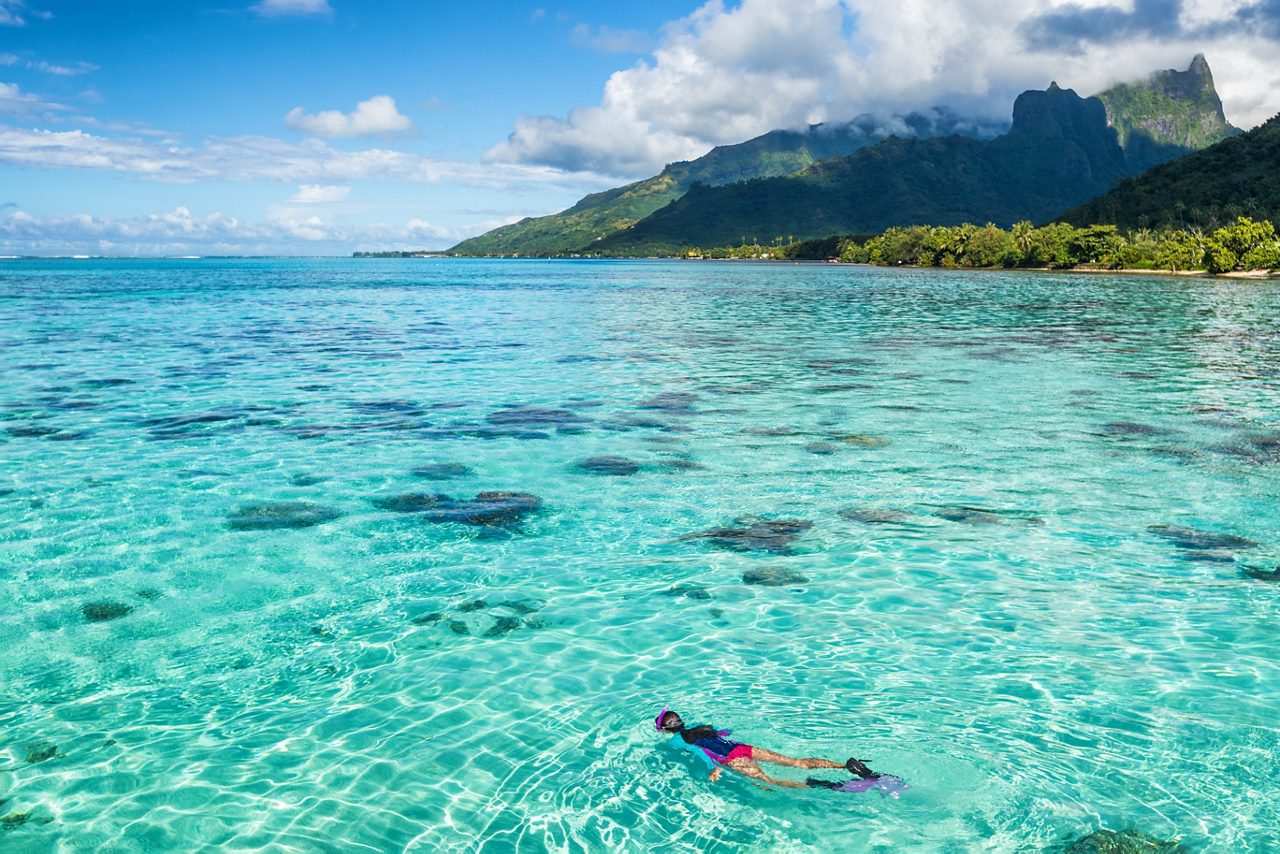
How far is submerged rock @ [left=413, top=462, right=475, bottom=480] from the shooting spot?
1942cm

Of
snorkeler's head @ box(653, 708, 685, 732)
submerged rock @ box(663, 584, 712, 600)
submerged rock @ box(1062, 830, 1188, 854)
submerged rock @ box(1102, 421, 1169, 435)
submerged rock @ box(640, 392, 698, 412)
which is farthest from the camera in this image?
submerged rock @ box(640, 392, 698, 412)

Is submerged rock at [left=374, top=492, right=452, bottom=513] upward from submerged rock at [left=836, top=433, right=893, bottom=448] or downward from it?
downward

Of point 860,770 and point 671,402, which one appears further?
point 671,402

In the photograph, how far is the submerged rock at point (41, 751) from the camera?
8722mm

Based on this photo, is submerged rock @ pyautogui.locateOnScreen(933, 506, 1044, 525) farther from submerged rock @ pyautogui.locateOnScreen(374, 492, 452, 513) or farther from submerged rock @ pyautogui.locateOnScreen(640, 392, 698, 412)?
submerged rock @ pyautogui.locateOnScreen(640, 392, 698, 412)

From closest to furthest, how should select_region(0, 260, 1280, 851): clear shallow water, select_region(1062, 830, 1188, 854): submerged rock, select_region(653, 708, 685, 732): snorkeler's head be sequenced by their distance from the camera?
1. select_region(1062, 830, 1188, 854): submerged rock
2. select_region(0, 260, 1280, 851): clear shallow water
3. select_region(653, 708, 685, 732): snorkeler's head

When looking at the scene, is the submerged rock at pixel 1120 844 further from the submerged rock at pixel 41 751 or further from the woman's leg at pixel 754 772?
the submerged rock at pixel 41 751

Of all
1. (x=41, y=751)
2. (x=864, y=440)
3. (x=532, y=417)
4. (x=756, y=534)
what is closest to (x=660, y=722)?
(x=41, y=751)

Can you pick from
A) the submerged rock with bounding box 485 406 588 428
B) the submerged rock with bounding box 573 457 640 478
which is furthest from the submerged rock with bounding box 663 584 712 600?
the submerged rock with bounding box 485 406 588 428

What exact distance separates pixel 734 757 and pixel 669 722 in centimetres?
85

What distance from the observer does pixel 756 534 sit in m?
15.5

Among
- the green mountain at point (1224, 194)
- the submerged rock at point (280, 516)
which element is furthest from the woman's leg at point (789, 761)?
the green mountain at point (1224, 194)

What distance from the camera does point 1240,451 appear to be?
70.1 ft

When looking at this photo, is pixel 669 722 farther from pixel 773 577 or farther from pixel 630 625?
pixel 773 577
